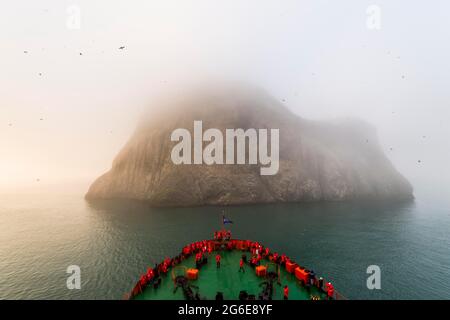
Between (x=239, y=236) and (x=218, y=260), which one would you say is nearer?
(x=218, y=260)

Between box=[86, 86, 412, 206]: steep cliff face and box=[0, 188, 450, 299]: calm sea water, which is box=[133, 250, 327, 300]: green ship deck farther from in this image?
box=[86, 86, 412, 206]: steep cliff face

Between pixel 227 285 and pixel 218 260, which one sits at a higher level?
pixel 218 260

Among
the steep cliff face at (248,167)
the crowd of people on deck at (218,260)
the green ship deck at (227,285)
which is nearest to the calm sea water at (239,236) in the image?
the crowd of people on deck at (218,260)

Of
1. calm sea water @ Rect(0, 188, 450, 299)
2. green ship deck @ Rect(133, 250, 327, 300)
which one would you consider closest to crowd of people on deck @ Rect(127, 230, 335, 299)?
green ship deck @ Rect(133, 250, 327, 300)

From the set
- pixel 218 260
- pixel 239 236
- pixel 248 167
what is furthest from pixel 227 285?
pixel 248 167

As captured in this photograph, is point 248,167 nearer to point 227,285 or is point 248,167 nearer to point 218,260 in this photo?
point 218,260

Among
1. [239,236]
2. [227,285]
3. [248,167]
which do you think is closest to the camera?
[227,285]
